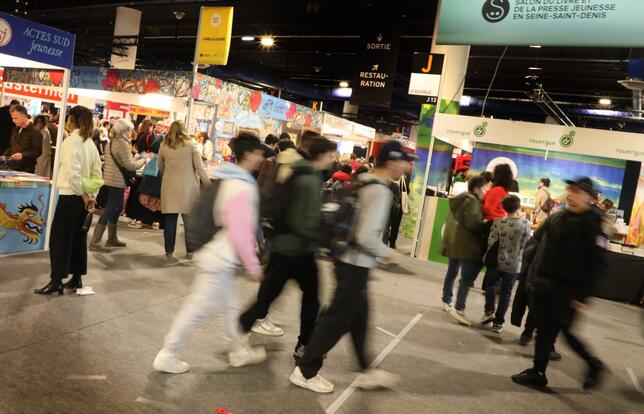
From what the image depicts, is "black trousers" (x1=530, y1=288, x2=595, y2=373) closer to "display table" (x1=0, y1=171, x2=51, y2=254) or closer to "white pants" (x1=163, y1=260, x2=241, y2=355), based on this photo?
"white pants" (x1=163, y1=260, x2=241, y2=355)

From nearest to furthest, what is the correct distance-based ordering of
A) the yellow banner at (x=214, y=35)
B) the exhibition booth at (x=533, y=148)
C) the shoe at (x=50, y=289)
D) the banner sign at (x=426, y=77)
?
1. the shoe at (x=50, y=289)
2. the exhibition booth at (x=533, y=148)
3. the yellow banner at (x=214, y=35)
4. the banner sign at (x=426, y=77)

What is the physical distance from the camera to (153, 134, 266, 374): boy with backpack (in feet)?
9.25

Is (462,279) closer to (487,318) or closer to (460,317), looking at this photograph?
(460,317)

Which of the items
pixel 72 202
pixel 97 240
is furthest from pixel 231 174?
pixel 97 240

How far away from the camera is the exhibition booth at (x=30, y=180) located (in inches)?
190

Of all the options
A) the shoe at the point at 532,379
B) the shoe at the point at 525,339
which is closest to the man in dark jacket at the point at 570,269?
the shoe at the point at 532,379

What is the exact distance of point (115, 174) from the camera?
5887 millimetres

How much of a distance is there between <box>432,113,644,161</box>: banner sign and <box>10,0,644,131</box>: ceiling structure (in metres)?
1.21

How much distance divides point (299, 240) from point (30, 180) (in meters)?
3.40

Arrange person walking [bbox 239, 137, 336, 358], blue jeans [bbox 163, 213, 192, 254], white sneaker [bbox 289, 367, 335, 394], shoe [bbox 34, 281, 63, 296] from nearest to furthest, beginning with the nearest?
person walking [bbox 239, 137, 336, 358]
white sneaker [bbox 289, 367, 335, 394]
shoe [bbox 34, 281, 63, 296]
blue jeans [bbox 163, 213, 192, 254]

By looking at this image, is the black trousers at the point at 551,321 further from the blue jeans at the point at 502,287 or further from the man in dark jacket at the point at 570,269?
the blue jeans at the point at 502,287

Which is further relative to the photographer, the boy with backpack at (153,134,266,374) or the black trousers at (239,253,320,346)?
the black trousers at (239,253,320,346)

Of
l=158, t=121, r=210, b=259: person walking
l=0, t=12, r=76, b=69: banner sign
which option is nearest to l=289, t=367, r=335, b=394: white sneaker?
l=158, t=121, r=210, b=259: person walking

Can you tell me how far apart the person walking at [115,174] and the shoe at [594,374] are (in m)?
4.72
